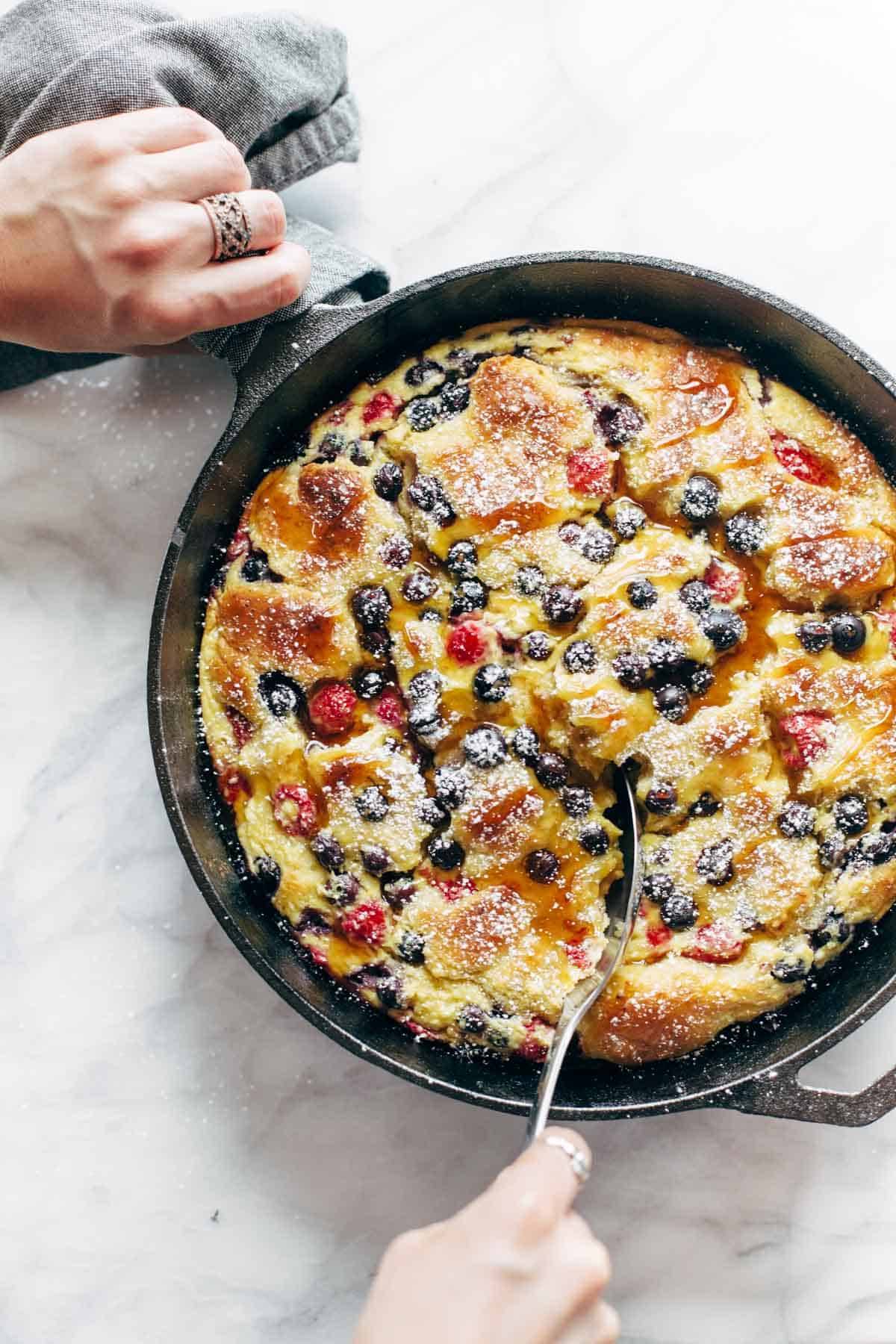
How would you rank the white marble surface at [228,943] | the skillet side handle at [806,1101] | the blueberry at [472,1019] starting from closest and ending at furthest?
the skillet side handle at [806,1101] → the blueberry at [472,1019] → the white marble surface at [228,943]

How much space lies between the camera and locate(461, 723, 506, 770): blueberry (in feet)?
6.98

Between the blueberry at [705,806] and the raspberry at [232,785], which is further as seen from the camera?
the raspberry at [232,785]

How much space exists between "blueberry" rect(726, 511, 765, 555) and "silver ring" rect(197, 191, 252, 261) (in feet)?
3.51

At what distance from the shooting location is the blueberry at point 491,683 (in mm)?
2125

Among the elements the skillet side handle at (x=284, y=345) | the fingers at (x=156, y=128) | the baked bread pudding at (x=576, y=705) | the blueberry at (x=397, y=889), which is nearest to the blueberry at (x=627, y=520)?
the baked bread pudding at (x=576, y=705)

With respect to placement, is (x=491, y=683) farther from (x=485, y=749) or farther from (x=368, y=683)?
(x=368, y=683)

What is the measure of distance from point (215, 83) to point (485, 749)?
1.46 meters

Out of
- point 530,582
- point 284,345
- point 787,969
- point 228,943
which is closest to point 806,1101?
point 787,969

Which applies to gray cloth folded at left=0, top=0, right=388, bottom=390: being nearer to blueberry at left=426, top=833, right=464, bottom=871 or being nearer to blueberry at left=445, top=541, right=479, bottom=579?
blueberry at left=445, top=541, right=479, bottom=579

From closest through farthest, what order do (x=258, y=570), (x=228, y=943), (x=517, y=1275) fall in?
(x=517, y=1275), (x=258, y=570), (x=228, y=943)

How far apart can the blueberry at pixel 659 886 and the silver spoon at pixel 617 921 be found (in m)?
0.02

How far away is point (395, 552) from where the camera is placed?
7.32 feet

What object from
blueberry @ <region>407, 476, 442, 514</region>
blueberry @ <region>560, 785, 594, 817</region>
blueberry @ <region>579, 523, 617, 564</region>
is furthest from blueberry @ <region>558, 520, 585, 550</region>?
blueberry @ <region>560, 785, 594, 817</region>

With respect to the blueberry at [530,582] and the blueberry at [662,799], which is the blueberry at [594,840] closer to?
the blueberry at [662,799]
